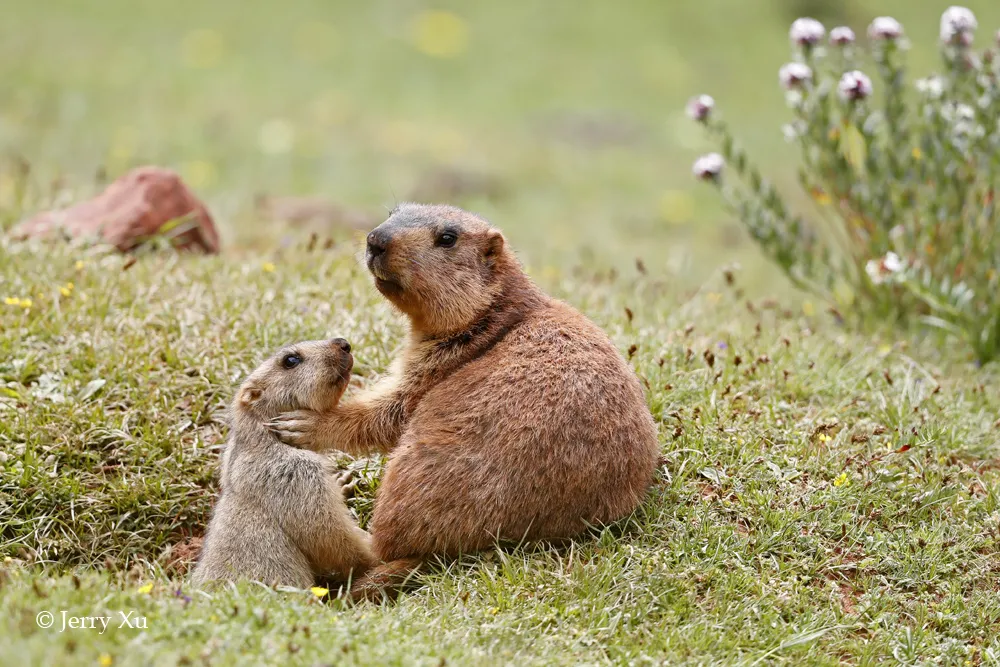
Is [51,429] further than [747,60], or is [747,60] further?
[747,60]

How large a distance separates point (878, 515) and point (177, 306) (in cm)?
382

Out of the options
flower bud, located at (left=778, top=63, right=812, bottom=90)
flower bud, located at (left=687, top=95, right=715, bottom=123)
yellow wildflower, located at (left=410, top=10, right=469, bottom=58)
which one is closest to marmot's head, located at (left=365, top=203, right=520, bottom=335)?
flower bud, located at (left=687, top=95, right=715, bottom=123)

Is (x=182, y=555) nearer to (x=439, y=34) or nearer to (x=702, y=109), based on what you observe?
(x=702, y=109)

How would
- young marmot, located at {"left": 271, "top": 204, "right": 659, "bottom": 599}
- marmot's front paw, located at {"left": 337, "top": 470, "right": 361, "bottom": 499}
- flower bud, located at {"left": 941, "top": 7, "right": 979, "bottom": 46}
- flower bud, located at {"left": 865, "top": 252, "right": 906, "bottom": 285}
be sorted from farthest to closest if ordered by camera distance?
flower bud, located at {"left": 941, "top": 7, "right": 979, "bottom": 46}
flower bud, located at {"left": 865, "top": 252, "right": 906, "bottom": 285}
marmot's front paw, located at {"left": 337, "top": 470, "right": 361, "bottom": 499}
young marmot, located at {"left": 271, "top": 204, "right": 659, "bottom": 599}

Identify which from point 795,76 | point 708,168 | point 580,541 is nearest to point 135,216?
point 708,168

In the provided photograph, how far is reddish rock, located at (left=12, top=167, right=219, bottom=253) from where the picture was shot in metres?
6.71

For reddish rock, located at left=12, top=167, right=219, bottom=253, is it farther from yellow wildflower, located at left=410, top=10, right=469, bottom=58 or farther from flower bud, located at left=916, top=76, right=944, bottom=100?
yellow wildflower, located at left=410, top=10, right=469, bottom=58

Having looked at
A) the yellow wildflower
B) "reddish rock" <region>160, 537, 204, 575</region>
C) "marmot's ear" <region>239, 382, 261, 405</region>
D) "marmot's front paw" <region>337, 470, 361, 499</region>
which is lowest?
"reddish rock" <region>160, 537, 204, 575</region>

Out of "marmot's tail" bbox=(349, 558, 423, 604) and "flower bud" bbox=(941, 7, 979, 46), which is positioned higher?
"flower bud" bbox=(941, 7, 979, 46)

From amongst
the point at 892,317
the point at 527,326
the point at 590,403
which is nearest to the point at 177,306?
the point at 527,326

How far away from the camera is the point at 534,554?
13.9ft

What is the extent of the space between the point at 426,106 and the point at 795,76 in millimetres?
8998

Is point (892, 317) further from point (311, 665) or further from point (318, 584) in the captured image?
point (311, 665)

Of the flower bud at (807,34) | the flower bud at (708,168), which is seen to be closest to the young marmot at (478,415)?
the flower bud at (708,168)
